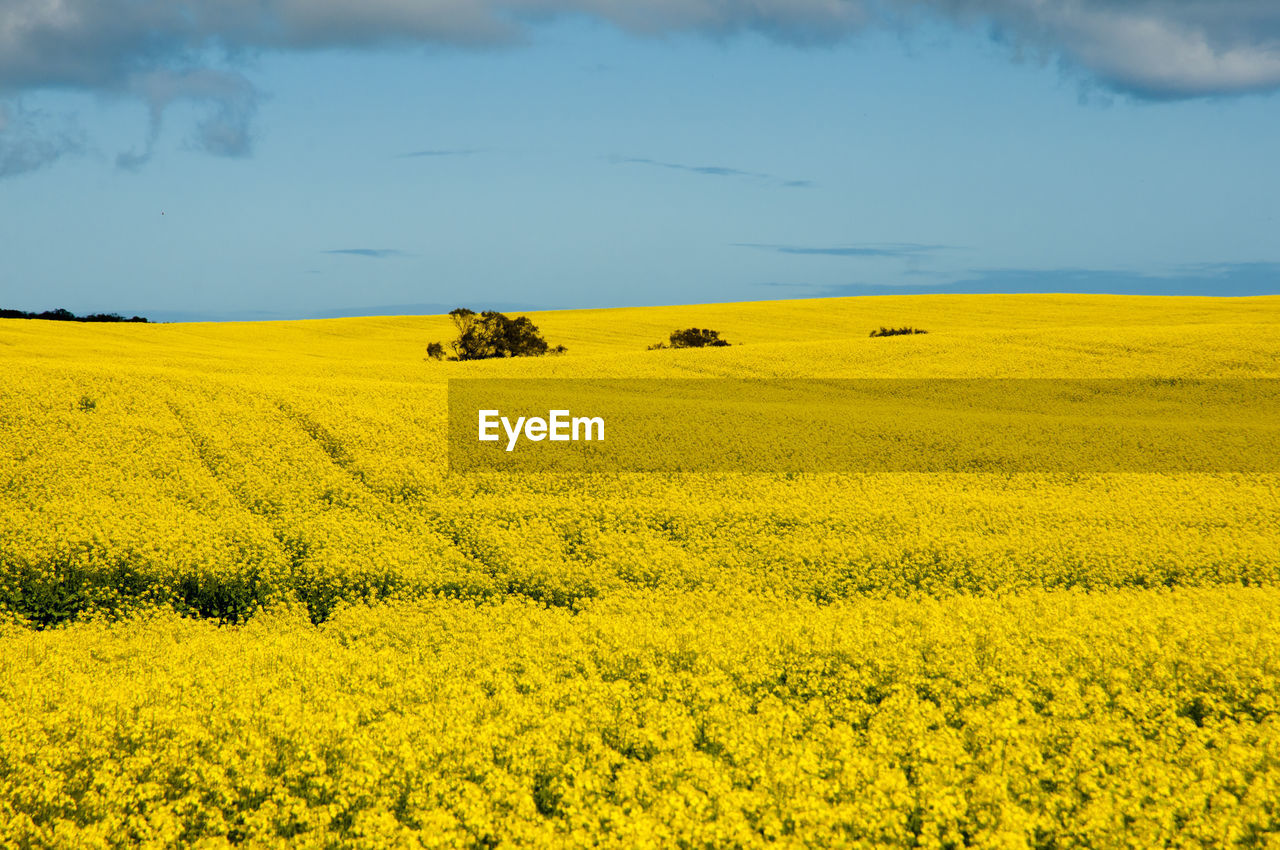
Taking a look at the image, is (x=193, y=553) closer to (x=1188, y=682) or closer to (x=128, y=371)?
(x=1188, y=682)

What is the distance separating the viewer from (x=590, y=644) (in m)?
11.0

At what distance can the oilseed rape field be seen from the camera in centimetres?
704

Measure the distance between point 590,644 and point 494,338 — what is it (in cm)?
4328

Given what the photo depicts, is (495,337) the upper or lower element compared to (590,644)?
upper

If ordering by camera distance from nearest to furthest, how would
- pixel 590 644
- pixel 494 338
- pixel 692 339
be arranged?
pixel 590 644, pixel 494 338, pixel 692 339

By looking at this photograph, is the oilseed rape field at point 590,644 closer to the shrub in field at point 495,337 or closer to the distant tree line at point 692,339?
the shrub in field at point 495,337

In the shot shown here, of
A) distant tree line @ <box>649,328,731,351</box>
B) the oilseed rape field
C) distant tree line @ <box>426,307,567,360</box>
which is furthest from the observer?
distant tree line @ <box>649,328,731,351</box>

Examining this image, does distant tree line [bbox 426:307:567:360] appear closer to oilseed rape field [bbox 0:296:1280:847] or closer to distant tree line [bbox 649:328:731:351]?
distant tree line [bbox 649:328:731:351]

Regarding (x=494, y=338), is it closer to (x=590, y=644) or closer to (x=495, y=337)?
(x=495, y=337)

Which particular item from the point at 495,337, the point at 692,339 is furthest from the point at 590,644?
the point at 692,339

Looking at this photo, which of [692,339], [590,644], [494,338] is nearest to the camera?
[590,644]

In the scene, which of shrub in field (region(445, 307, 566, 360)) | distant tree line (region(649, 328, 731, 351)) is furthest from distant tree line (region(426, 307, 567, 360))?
distant tree line (region(649, 328, 731, 351))

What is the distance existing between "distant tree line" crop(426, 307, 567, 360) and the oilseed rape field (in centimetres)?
2570

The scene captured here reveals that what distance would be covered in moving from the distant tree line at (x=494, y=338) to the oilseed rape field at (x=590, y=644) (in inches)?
1012
